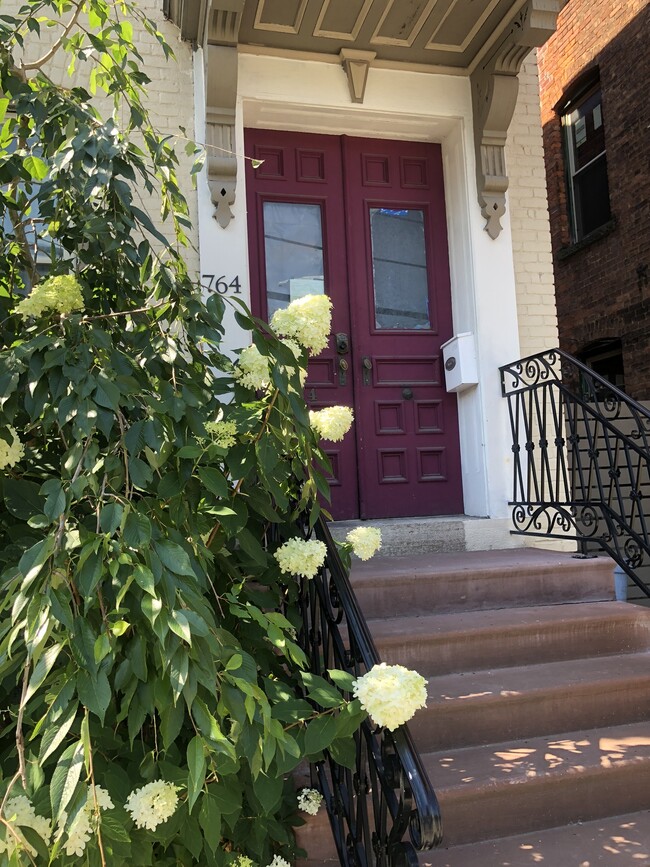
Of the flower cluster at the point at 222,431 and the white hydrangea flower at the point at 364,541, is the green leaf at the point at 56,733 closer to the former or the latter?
the flower cluster at the point at 222,431

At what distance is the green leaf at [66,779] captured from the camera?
1.30 metres

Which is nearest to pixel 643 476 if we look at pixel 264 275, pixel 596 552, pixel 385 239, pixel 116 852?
pixel 596 552

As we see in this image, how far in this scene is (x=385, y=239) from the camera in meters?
4.85

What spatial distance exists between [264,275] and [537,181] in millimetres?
2030

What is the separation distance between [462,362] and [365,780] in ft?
9.95

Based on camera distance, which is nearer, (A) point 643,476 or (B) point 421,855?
(B) point 421,855

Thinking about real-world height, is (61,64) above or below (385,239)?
above

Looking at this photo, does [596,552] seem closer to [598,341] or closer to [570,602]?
[570,602]

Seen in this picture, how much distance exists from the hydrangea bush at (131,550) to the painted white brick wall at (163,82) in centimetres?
167

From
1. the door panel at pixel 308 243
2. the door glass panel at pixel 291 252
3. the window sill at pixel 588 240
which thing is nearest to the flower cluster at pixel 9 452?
the door panel at pixel 308 243

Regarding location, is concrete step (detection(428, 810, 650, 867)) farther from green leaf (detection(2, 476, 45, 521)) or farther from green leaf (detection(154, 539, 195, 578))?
green leaf (detection(2, 476, 45, 521))

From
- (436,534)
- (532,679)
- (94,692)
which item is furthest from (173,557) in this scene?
(436,534)

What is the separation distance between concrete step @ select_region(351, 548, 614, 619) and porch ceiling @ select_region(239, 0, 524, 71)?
10.6 feet

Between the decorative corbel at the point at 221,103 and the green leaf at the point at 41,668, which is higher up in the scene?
the decorative corbel at the point at 221,103
